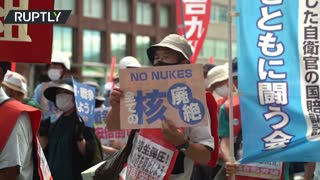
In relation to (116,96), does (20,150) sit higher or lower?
lower

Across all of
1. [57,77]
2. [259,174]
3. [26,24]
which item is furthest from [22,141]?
[57,77]

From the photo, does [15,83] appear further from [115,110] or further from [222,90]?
[115,110]

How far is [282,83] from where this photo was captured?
3729mm

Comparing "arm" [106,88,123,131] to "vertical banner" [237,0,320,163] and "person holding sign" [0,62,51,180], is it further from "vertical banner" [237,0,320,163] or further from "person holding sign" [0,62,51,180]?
"vertical banner" [237,0,320,163]

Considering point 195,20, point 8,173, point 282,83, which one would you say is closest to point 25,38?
point 8,173

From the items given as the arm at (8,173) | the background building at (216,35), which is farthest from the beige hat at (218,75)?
the background building at (216,35)

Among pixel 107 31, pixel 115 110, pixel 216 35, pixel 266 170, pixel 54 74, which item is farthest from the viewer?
pixel 216 35

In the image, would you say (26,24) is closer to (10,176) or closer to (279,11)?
(10,176)

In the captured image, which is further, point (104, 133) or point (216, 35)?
point (216, 35)

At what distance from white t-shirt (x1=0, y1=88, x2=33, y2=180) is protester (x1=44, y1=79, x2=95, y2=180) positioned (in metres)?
1.66

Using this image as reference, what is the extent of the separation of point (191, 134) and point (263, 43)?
981 mm

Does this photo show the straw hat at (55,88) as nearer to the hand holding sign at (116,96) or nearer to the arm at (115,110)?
the arm at (115,110)

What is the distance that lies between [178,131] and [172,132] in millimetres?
37

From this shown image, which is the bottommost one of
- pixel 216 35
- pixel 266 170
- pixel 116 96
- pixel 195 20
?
pixel 266 170
